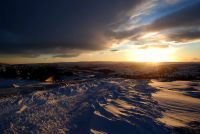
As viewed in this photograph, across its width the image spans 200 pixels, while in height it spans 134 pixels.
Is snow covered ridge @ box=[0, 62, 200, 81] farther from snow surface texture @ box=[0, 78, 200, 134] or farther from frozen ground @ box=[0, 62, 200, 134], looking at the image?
frozen ground @ box=[0, 62, 200, 134]

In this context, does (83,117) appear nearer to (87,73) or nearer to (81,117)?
(81,117)

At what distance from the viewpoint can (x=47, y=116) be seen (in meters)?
9.10

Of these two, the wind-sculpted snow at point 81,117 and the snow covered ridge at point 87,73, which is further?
the snow covered ridge at point 87,73

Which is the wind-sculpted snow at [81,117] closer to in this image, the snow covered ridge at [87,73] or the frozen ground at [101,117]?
the frozen ground at [101,117]

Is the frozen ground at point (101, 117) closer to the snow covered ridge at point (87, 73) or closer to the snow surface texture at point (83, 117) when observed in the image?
the snow surface texture at point (83, 117)

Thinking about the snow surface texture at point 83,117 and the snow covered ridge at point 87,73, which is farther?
the snow covered ridge at point 87,73

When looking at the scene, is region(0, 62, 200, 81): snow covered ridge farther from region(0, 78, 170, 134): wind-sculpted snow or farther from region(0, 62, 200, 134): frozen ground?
region(0, 62, 200, 134): frozen ground

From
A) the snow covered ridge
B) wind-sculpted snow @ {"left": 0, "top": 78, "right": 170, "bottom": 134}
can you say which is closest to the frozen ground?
wind-sculpted snow @ {"left": 0, "top": 78, "right": 170, "bottom": 134}

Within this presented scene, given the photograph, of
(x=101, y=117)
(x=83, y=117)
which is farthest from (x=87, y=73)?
(x=101, y=117)

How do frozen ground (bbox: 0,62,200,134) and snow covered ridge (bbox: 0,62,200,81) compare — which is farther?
snow covered ridge (bbox: 0,62,200,81)

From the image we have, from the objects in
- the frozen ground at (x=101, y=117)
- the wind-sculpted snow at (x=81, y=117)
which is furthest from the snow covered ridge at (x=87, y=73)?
the frozen ground at (x=101, y=117)

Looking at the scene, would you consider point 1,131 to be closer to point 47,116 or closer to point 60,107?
point 47,116

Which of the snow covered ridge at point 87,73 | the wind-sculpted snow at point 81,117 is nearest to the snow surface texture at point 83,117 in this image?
the wind-sculpted snow at point 81,117

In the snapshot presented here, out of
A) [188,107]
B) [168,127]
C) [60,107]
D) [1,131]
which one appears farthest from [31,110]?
[188,107]
